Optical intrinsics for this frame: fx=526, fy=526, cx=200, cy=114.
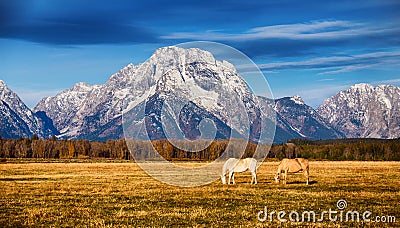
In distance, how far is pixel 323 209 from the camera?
23828 mm

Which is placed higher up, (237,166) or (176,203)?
(237,166)

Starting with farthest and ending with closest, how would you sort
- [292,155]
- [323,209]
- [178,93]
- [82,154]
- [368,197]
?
[82,154]
[292,155]
[178,93]
[368,197]
[323,209]

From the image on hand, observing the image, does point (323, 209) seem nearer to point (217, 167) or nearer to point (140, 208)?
point (140, 208)

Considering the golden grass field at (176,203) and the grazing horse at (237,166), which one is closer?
the golden grass field at (176,203)

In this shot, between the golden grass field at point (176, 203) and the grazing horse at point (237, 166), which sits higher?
the grazing horse at point (237, 166)

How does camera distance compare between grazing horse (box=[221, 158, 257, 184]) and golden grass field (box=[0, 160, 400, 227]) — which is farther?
grazing horse (box=[221, 158, 257, 184])

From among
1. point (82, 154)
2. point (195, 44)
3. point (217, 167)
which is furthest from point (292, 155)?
point (195, 44)

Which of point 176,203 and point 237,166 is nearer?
point 176,203

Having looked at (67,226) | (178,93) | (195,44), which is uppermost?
(195,44)

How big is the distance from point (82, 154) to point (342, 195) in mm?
177333

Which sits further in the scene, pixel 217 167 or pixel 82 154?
pixel 82 154

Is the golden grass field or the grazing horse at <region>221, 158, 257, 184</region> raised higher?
the grazing horse at <region>221, 158, 257, 184</region>

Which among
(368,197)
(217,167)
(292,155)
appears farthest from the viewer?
(292,155)

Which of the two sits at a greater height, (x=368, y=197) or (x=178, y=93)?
(x=178, y=93)
